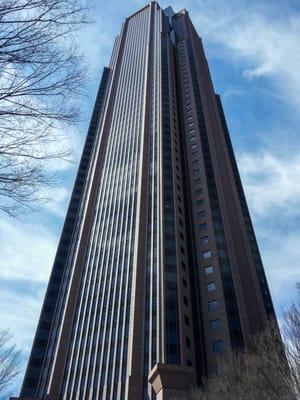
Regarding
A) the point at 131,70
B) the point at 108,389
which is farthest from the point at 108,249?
the point at 131,70

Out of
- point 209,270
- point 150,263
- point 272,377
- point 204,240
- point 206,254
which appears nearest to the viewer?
point 272,377

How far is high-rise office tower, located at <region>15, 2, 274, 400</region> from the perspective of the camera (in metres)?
42.1

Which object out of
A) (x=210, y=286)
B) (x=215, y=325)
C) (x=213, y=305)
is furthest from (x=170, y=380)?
(x=210, y=286)

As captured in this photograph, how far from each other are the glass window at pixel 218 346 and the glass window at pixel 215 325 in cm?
160

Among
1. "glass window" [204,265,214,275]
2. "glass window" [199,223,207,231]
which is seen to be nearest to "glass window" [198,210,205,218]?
"glass window" [199,223,207,231]

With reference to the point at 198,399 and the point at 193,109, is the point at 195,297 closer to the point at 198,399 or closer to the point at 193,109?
the point at 198,399

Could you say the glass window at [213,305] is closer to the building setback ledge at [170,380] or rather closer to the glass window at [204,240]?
the glass window at [204,240]

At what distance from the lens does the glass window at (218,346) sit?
41.7 meters

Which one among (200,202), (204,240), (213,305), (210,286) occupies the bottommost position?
(213,305)

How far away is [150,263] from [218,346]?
1540cm

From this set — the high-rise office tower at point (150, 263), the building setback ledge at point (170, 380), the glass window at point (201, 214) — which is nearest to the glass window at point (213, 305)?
the high-rise office tower at point (150, 263)

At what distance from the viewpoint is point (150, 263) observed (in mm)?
51000

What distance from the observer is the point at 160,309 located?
44.1 m

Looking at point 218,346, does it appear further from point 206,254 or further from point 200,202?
point 200,202
